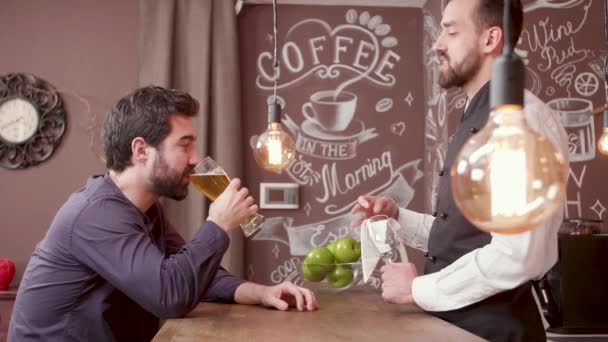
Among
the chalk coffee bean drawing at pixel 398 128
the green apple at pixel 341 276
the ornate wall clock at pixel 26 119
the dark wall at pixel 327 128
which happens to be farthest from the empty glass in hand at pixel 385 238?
the ornate wall clock at pixel 26 119

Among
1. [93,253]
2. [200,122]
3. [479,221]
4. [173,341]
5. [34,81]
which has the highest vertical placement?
[34,81]

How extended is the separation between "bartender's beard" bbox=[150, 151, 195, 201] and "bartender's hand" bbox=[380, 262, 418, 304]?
2.11 ft

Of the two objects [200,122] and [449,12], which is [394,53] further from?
[449,12]

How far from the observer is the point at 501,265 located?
1402 mm

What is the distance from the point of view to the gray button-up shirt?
156 cm

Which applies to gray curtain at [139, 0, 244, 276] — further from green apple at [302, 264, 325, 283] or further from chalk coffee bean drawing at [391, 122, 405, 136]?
green apple at [302, 264, 325, 283]

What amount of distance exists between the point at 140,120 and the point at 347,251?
722 mm

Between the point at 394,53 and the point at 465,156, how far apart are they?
10.2 feet

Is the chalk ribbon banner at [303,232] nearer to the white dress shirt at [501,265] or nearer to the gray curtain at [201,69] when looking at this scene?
the gray curtain at [201,69]

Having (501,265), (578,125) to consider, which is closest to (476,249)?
(501,265)

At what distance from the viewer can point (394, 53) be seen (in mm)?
3811

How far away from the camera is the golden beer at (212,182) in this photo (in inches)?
71.7

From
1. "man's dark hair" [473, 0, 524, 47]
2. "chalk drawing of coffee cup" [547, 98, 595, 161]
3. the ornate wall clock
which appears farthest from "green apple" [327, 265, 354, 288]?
the ornate wall clock

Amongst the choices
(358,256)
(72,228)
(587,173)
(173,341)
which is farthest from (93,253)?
(587,173)
